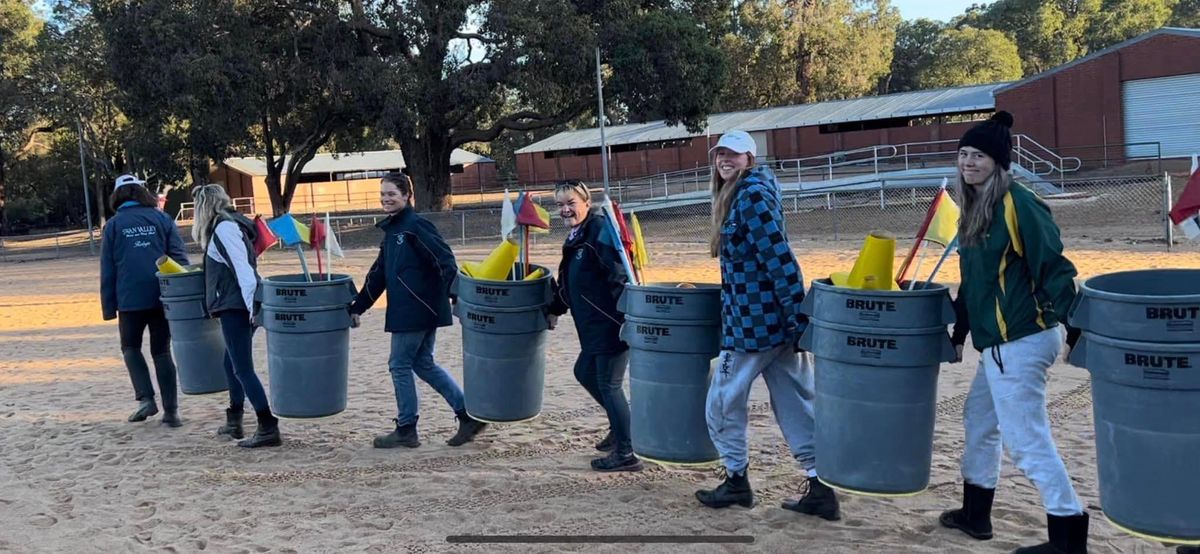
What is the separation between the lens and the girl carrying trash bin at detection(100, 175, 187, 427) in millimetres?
6867

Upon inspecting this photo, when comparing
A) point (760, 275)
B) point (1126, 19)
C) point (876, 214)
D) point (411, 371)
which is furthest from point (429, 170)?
point (1126, 19)

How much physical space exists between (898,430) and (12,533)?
4292mm

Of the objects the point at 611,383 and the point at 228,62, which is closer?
the point at 611,383

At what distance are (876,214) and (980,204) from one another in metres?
20.1

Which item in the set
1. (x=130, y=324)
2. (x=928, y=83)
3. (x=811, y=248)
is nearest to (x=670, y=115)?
(x=811, y=248)

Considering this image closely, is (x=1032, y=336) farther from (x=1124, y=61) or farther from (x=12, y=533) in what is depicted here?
(x=1124, y=61)

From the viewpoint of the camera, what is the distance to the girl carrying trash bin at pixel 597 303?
525 cm

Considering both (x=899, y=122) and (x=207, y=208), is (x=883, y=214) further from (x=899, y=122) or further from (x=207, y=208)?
(x=207, y=208)

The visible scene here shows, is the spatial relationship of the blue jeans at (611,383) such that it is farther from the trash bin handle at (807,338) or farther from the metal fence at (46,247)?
the metal fence at (46,247)

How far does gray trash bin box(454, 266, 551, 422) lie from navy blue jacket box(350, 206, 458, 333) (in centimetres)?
A: 27

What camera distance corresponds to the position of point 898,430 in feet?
13.1

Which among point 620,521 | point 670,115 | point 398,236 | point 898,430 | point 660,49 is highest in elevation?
point 660,49

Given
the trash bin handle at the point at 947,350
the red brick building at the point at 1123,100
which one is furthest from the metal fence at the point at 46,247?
the trash bin handle at the point at 947,350

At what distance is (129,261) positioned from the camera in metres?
6.87
